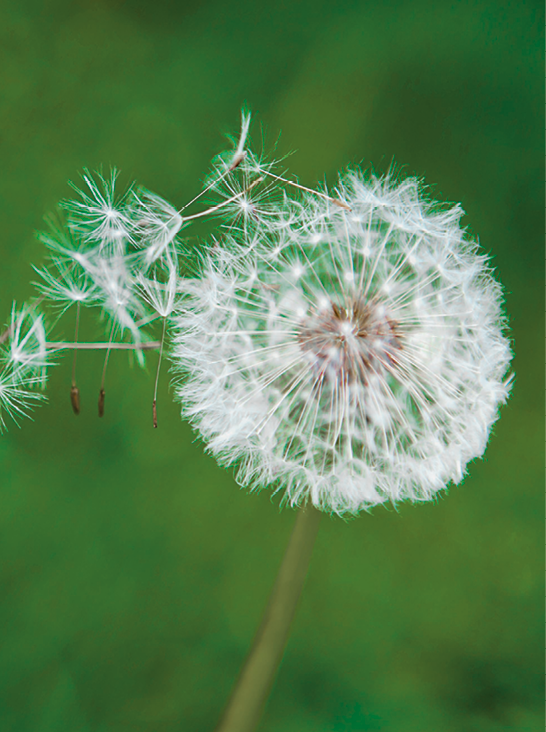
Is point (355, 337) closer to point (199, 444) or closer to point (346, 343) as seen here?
point (346, 343)

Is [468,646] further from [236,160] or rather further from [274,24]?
[274,24]

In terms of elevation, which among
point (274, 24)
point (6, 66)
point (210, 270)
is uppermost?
point (274, 24)

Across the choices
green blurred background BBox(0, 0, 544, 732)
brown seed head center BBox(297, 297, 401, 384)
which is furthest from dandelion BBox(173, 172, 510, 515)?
green blurred background BBox(0, 0, 544, 732)

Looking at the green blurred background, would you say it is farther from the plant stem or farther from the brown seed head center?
the brown seed head center

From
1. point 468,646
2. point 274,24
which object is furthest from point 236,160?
point 468,646

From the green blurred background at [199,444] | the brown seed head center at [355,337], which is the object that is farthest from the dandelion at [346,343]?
the green blurred background at [199,444]

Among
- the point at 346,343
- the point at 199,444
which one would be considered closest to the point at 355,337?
the point at 346,343

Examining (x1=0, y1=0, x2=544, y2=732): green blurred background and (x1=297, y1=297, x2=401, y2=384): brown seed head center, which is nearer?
(x1=297, y1=297, x2=401, y2=384): brown seed head center
